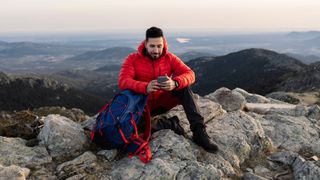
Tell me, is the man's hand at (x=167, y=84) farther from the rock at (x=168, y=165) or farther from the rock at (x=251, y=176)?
the rock at (x=251, y=176)

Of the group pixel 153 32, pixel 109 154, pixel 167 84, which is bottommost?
pixel 109 154

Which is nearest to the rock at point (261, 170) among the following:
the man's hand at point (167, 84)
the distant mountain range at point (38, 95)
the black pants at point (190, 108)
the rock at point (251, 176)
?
the rock at point (251, 176)

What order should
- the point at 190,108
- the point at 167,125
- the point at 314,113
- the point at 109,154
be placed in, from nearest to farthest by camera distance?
the point at 109,154 < the point at 190,108 < the point at 167,125 < the point at 314,113

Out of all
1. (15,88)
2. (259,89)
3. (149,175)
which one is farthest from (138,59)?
(15,88)

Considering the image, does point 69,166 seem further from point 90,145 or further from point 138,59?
point 138,59

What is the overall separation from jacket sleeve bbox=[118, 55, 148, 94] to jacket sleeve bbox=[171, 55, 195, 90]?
43.2 inches

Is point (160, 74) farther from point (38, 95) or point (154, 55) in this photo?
point (38, 95)

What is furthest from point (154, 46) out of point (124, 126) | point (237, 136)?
point (237, 136)

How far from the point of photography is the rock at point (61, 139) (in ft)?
33.0

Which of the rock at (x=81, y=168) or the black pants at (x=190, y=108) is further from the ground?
the black pants at (x=190, y=108)

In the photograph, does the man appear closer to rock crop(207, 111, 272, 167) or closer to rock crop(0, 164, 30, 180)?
rock crop(207, 111, 272, 167)

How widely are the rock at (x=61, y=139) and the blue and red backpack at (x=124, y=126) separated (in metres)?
0.52

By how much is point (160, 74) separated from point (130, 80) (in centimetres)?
115

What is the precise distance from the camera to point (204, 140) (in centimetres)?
1053
